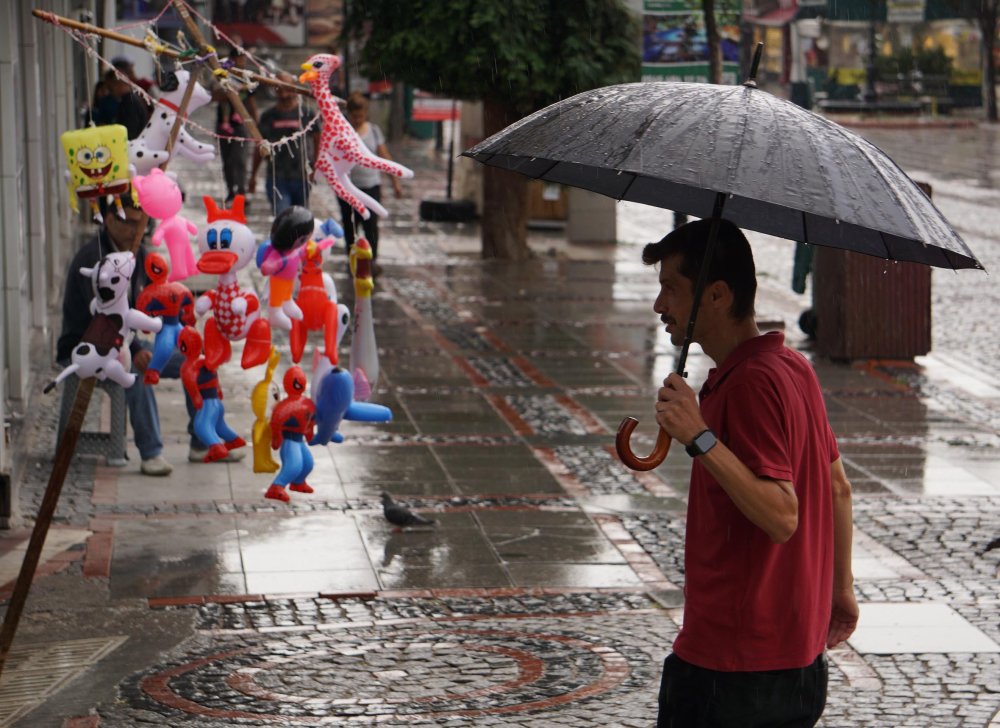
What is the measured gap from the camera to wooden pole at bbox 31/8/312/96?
696 centimetres

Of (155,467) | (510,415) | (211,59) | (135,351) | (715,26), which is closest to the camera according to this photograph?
(211,59)

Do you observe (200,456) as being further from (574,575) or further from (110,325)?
(574,575)

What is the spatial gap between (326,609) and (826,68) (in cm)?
5376

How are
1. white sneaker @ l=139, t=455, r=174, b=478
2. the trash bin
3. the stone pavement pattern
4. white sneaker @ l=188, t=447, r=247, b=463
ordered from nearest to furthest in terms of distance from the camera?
the stone pavement pattern < white sneaker @ l=139, t=455, r=174, b=478 < white sneaker @ l=188, t=447, r=247, b=463 < the trash bin

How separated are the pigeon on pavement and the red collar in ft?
15.7

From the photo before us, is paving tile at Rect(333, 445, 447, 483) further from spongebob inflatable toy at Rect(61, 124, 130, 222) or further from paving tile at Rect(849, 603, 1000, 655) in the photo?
paving tile at Rect(849, 603, 1000, 655)

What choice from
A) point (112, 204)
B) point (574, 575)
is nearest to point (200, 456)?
point (112, 204)

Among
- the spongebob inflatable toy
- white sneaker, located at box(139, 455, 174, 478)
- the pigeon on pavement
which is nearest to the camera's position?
the spongebob inflatable toy

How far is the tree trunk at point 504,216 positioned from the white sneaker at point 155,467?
10324 millimetres

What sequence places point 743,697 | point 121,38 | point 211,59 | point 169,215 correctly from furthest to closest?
point 169,215, point 211,59, point 121,38, point 743,697

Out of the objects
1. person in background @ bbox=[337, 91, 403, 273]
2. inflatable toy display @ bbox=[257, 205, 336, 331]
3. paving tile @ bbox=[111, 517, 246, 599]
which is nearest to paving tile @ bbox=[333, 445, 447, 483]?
paving tile @ bbox=[111, 517, 246, 599]

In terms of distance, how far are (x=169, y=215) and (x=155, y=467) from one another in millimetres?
2425

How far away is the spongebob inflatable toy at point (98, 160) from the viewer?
7.29 meters

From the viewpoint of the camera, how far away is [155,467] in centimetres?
984
